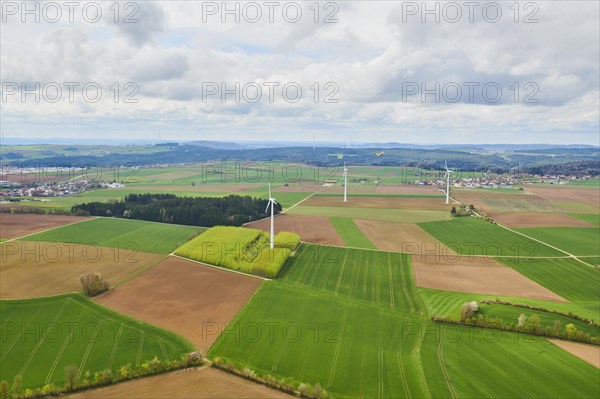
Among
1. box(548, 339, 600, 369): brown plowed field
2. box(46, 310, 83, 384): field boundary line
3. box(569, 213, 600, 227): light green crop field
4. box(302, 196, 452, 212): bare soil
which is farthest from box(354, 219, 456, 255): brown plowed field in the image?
box(46, 310, 83, 384): field boundary line

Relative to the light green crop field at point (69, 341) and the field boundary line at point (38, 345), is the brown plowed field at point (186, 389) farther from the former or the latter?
the field boundary line at point (38, 345)

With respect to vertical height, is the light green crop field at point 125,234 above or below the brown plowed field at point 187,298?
above

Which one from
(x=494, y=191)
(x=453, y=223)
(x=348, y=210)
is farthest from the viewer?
(x=494, y=191)

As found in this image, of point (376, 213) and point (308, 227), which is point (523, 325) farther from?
point (376, 213)

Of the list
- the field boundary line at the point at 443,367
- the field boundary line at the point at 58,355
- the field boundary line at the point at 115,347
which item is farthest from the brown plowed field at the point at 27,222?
the field boundary line at the point at 443,367

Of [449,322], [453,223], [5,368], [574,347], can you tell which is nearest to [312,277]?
[449,322]

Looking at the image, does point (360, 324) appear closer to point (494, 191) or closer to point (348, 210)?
point (348, 210)

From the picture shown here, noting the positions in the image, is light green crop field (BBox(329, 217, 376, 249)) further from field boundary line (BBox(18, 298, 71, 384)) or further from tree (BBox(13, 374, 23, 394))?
tree (BBox(13, 374, 23, 394))
